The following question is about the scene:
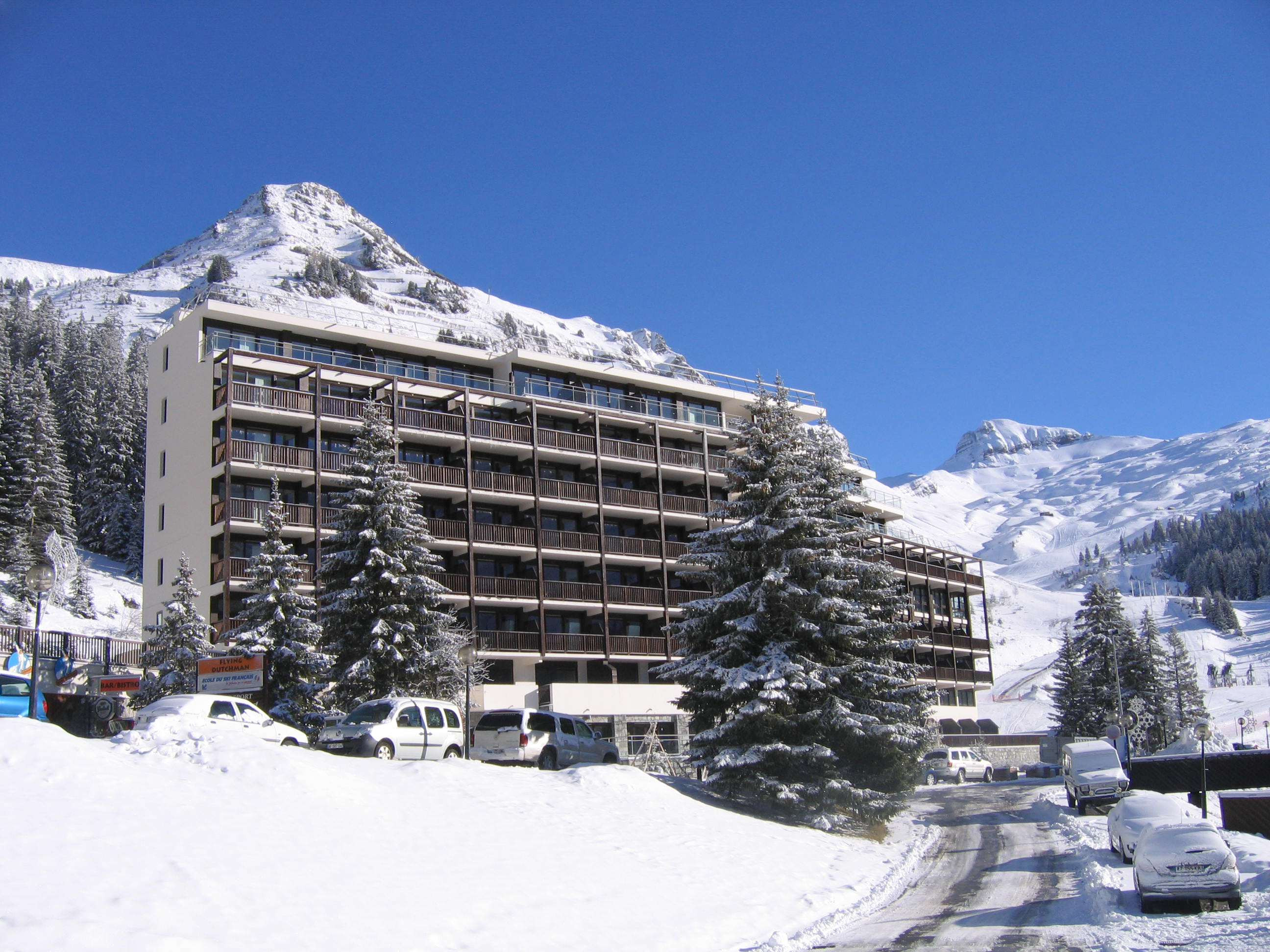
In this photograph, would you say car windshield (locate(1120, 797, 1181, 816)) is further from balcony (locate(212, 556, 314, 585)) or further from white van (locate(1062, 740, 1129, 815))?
balcony (locate(212, 556, 314, 585))

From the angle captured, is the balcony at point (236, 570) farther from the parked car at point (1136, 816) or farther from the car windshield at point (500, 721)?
the parked car at point (1136, 816)

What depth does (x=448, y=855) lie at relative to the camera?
15055 millimetres

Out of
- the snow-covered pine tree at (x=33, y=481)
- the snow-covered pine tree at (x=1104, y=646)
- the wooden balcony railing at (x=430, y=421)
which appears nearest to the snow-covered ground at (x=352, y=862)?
the wooden balcony railing at (x=430, y=421)

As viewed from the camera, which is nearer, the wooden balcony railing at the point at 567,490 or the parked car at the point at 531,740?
the parked car at the point at 531,740

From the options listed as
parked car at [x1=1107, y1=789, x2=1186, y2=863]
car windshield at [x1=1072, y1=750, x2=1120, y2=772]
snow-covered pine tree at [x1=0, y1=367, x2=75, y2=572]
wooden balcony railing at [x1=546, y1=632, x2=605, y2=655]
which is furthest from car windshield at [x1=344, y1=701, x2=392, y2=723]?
snow-covered pine tree at [x1=0, y1=367, x2=75, y2=572]

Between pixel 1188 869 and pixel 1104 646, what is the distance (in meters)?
56.7

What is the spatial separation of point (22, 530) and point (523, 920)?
243 ft

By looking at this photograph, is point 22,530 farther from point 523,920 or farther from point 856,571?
point 523,920

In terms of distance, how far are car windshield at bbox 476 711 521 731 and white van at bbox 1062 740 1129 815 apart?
56.5ft

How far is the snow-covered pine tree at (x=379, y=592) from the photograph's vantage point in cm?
3192

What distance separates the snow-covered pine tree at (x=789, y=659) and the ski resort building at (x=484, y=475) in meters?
15.1

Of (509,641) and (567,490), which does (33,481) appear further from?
(509,641)

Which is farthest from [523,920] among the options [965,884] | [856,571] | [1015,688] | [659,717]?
[1015,688]

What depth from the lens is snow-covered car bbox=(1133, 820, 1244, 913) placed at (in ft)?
52.7
